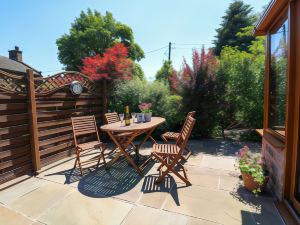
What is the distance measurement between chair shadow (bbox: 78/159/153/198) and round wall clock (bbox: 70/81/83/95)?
1.96m

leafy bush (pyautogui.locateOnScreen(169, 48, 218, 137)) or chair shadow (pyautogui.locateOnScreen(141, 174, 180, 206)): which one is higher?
leafy bush (pyautogui.locateOnScreen(169, 48, 218, 137))

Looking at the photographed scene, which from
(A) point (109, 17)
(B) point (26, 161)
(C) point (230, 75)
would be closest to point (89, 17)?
(A) point (109, 17)

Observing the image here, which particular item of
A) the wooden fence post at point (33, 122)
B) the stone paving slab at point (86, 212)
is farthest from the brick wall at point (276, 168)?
the wooden fence post at point (33, 122)

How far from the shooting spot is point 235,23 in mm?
15992

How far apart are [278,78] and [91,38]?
18.5 metres

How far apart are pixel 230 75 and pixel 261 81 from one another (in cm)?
83

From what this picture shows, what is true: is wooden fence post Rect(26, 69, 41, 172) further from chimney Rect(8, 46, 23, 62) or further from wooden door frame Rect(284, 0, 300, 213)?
chimney Rect(8, 46, 23, 62)

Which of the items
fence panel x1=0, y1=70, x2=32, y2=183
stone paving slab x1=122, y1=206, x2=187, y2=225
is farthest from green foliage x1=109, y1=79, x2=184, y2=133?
stone paving slab x1=122, y1=206, x2=187, y2=225

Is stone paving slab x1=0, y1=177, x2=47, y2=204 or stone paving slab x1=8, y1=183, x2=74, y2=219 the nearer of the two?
stone paving slab x1=8, y1=183, x2=74, y2=219

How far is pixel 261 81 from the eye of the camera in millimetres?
5219

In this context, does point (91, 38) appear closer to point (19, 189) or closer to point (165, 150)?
point (19, 189)

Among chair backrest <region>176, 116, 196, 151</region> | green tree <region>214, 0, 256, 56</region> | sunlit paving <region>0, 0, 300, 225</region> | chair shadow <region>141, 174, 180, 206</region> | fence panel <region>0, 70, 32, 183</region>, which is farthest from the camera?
green tree <region>214, 0, 256, 56</region>

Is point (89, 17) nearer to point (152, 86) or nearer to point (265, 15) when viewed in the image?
point (152, 86)

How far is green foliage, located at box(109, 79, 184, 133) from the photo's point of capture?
18.8 ft
